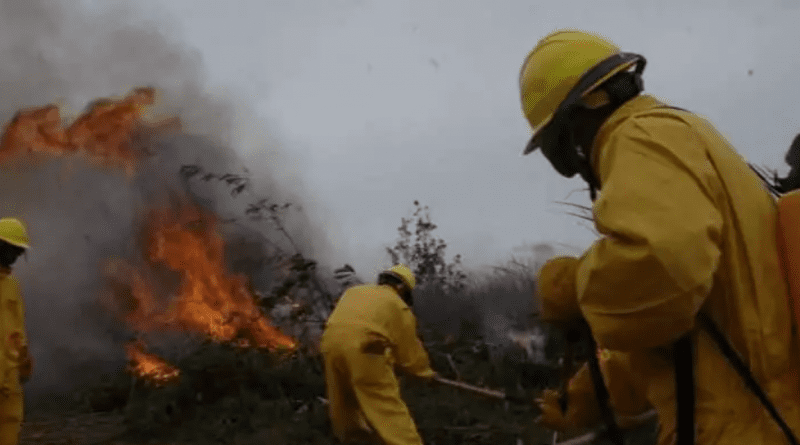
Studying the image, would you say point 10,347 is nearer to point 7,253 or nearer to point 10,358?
point 10,358

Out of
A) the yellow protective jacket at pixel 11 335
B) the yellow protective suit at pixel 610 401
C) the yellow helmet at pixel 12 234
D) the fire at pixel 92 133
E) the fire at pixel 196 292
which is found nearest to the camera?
the yellow protective suit at pixel 610 401

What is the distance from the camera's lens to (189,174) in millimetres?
14359

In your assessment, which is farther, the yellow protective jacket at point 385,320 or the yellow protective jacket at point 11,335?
the yellow protective jacket at point 385,320

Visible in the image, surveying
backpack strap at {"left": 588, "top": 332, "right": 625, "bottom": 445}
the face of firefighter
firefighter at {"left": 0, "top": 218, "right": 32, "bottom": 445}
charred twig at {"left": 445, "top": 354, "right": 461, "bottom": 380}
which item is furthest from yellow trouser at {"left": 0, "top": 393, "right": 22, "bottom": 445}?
charred twig at {"left": 445, "top": 354, "right": 461, "bottom": 380}

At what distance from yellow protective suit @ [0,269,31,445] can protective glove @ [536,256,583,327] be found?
208 inches

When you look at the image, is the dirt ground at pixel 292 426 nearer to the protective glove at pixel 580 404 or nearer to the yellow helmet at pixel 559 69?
the protective glove at pixel 580 404

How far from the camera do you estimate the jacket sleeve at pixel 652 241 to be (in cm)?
161

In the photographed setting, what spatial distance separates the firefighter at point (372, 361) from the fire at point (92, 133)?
945 cm

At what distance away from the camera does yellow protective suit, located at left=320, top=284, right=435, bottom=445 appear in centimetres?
692

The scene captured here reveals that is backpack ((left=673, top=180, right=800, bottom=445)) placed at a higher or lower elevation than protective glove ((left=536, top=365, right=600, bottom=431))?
higher

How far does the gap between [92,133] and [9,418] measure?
9.90 m

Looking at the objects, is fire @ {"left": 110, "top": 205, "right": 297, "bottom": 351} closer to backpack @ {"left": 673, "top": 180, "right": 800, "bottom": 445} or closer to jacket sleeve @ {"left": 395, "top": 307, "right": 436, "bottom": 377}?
jacket sleeve @ {"left": 395, "top": 307, "right": 436, "bottom": 377}

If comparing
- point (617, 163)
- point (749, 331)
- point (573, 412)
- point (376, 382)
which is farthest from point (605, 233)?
point (376, 382)

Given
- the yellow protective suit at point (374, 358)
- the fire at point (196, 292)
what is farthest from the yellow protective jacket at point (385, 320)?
the fire at point (196, 292)
